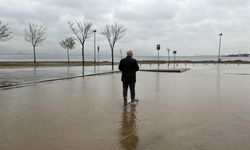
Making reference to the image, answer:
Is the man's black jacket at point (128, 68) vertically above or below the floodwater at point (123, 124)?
above

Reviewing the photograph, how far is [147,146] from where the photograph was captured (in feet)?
17.7

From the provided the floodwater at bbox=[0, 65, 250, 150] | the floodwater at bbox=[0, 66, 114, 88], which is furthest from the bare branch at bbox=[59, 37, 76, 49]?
the floodwater at bbox=[0, 65, 250, 150]

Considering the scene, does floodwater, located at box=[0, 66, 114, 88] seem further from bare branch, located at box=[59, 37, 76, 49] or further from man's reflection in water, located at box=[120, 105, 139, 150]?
bare branch, located at box=[59, 37, 76, 49]

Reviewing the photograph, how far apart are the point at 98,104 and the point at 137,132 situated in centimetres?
388

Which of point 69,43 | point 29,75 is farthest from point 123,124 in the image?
point 69,43

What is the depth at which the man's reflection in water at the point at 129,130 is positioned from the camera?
5504mm

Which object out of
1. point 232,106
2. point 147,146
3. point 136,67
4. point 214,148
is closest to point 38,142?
point 147,146

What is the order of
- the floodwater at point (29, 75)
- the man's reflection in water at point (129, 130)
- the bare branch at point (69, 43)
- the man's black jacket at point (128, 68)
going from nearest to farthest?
the man's reflection in water at point (129, 130) < the man's black jacket at point (128, 68) < the floodwater at point (29, 75) < the bare branch at point (69, 43)

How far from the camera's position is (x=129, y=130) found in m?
6.54

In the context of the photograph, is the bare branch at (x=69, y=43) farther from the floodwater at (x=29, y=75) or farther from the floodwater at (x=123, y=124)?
the floodwater at (x=123, y=124)

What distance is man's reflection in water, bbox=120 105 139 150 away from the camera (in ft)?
18.1

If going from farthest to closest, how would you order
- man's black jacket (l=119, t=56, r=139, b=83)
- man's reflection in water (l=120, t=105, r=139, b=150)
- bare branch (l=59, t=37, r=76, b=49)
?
bare branch (l=59, t=37, r=76, b=49), man's black jacket (l=119, t=56, r=139, b=83), man's reflection in water (l=120, t=105, r=139, b=150)

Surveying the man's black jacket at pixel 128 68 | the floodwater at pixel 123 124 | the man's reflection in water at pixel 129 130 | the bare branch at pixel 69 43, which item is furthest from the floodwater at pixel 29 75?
the bare branch at pixel 69 43

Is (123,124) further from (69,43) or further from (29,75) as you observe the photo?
(69,43)
